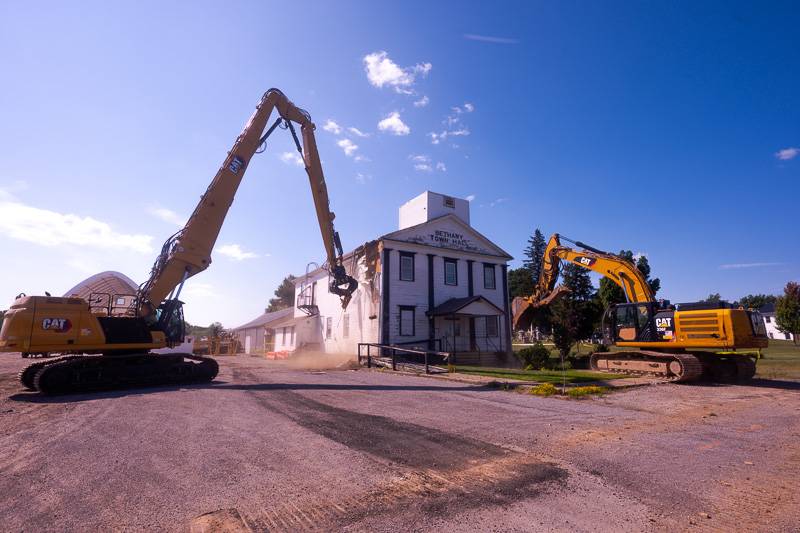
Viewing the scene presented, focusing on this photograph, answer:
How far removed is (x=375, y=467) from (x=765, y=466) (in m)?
4.95

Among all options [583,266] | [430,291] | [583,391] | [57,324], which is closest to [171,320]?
[57,324]

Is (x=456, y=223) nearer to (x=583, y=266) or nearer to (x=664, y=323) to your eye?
(x=583, y=266)

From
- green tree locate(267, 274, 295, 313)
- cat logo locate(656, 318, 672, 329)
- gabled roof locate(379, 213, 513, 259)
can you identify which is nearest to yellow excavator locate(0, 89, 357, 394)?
gabled roof locate(379, 213, 513, 259)

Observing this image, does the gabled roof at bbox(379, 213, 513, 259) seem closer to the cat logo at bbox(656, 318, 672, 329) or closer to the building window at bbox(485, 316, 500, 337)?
the building window at bbox(485, 316, 500, 337)

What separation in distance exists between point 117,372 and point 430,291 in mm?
17770

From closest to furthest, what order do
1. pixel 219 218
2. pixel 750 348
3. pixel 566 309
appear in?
1. pixel 750 348
2. pixel 219 218
3. pixel 566 309

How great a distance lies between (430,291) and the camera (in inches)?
1053

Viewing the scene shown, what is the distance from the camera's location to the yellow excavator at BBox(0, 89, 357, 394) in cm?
1145

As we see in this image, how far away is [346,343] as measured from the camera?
28000mm

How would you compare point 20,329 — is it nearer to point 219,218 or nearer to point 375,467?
point 219,218

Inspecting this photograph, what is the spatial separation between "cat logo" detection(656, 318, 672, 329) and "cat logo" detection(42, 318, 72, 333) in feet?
64.3

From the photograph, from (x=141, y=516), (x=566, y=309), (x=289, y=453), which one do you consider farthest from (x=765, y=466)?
(x=566, y=309)

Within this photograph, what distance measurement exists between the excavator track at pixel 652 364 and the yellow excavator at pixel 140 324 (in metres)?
15.7

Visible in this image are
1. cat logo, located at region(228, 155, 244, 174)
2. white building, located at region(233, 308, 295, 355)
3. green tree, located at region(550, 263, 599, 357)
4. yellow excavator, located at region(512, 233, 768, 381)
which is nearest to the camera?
yellow excavator, located at region(512, 233, 768, 381)
